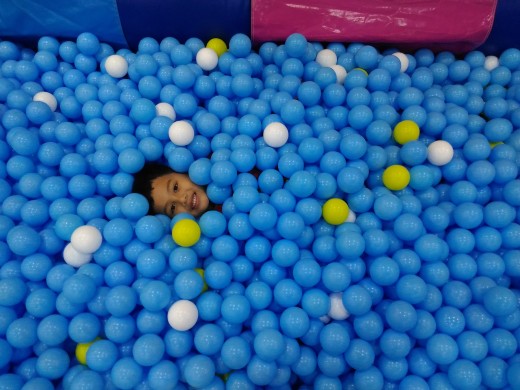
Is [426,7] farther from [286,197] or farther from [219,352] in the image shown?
[219,352]

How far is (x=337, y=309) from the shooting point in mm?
1022

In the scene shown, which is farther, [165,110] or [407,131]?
[165,110]

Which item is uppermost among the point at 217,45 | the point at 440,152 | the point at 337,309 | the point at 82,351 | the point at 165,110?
the point at 217,45

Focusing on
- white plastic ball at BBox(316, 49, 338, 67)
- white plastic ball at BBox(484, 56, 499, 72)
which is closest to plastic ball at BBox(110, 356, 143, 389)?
white plastic ball at BBox(316, 49, 338, 67)

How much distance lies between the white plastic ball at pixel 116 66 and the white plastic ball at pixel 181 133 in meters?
0.35

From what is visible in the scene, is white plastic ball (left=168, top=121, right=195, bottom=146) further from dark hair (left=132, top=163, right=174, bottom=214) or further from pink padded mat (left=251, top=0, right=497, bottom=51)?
pink padded mat (left=251, top=0, right=497, bottom=51)

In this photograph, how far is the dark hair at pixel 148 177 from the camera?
1.29m

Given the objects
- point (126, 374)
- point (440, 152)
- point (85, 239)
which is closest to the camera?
point (126, 374)

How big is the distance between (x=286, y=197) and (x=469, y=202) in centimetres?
52

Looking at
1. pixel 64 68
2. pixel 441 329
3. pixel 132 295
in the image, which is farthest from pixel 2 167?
pixel 441 329

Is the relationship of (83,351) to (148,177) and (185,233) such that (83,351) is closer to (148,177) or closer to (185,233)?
(185,233)

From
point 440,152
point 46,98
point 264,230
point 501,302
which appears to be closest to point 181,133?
point 264,230

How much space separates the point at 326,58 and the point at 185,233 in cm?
83

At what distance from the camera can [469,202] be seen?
1133 millimetres
